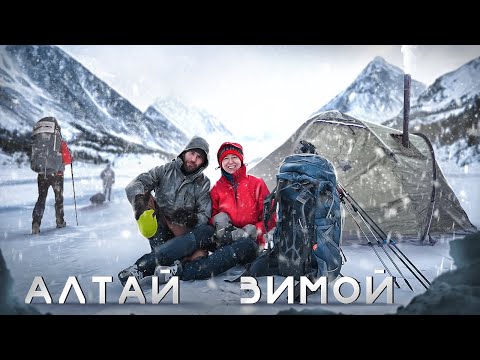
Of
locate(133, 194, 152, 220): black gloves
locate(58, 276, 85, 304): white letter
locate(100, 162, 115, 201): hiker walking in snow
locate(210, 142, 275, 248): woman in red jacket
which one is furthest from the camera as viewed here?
locate(100, 162, 115, 201): hiker walking in snow

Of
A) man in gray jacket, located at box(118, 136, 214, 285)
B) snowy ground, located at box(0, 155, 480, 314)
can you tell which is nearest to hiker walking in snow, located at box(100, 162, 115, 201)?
snowy ground, located at box(0, 155, 480, 314)

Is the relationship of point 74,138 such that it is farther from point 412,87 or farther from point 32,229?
point 412,87

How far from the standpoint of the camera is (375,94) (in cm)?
374

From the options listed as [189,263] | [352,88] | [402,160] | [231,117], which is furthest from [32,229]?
[402,160]

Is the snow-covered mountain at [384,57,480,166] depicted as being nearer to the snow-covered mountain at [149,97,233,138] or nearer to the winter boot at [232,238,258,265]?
the snow-covered mountain at [149,97,233,138]

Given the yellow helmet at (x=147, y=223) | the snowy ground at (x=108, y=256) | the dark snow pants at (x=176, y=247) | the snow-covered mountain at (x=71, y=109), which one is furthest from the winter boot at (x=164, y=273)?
the snow-covered mountain at (x=71, y=109)

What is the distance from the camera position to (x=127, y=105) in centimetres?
407

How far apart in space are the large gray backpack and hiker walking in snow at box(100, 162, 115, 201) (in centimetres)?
79

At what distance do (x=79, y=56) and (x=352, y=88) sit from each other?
2.70 m

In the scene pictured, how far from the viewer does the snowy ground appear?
251 centimetres

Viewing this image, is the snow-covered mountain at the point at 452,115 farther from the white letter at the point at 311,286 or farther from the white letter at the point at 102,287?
the white letter at the point at 102,287

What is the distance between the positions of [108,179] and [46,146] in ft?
3.55

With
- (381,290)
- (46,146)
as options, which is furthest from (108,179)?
(381,290)

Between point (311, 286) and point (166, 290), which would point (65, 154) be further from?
point (311, 286)
